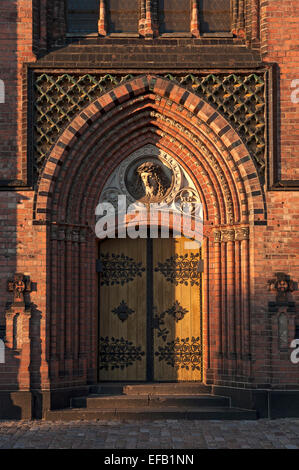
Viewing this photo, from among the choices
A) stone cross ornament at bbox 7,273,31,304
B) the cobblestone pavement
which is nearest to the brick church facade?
stone cross ornament at bbox 7,273,31,304

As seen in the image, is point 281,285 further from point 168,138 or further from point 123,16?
point 123,16

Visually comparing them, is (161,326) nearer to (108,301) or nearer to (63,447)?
(108,301)

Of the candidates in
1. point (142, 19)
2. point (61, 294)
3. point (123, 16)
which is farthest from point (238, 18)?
point (61, 294)

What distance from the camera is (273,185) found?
31.6 ft

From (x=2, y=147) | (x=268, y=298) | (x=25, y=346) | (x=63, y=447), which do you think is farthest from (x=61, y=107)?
(x=63, y=447)

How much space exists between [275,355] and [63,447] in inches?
146

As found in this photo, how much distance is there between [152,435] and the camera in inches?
327

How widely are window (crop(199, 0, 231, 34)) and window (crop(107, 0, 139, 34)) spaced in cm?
117

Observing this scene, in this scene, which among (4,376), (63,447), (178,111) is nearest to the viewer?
(63,447)

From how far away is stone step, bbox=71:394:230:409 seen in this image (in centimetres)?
959

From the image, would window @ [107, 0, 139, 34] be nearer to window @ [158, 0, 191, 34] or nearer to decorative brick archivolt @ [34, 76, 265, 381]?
window @ [158, 0, 191, 34]

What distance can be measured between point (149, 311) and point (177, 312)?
1.65ft

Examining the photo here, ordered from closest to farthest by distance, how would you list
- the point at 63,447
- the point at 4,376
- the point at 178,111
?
the point at 63,447 → the point at 4,376 → the point at 178,111

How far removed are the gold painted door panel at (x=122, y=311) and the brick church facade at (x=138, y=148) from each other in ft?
0.23
